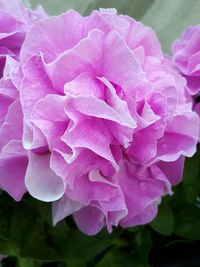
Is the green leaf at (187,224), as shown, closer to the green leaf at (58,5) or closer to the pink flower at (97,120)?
the pink flower at (97,120)

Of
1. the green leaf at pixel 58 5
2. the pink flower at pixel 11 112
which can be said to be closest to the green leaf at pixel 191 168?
the pink flower at pixel 11 112

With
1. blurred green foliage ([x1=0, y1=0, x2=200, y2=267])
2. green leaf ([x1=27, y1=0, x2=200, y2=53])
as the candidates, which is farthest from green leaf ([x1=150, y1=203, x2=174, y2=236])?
green leaf ([x1=27, y1=0, x2=200, y2=53])

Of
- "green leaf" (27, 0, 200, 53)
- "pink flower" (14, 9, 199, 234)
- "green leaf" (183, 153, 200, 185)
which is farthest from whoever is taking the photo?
"green leaf" (27, 0, 200, 53)

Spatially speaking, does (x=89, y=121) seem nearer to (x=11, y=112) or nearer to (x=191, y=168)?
(x=11, y=112)

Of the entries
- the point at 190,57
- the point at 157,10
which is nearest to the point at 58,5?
the point at 157,10

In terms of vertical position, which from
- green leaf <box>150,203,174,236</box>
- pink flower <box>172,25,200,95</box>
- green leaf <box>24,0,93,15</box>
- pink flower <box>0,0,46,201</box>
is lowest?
green leaf <box>24,0,93,15</box>

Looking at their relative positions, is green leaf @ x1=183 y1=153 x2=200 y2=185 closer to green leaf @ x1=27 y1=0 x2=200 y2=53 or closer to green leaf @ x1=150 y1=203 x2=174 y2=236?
green leaf @ x1=150 y1=203 x2=174 y2=236

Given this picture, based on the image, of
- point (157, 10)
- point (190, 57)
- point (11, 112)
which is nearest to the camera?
point (11, 112)

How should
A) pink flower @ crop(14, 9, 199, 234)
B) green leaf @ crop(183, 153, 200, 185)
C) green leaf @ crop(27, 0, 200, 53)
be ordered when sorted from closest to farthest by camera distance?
pink flower @ crop(14, 9, 199, 234) → green leaf @ crop(183, 153, 200, 185) → green leaf @ crop(27, 0, 200, 53)

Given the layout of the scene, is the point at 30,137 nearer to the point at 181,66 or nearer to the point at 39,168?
the point at 39,168
